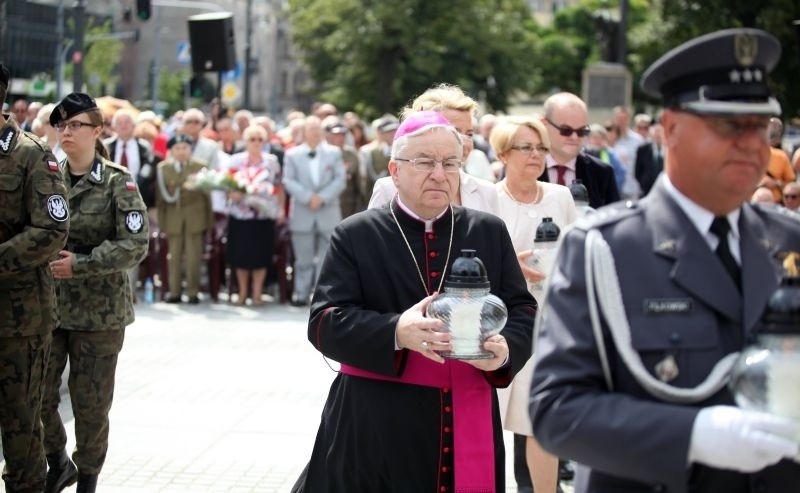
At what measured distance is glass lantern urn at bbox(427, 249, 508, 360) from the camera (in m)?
4.02

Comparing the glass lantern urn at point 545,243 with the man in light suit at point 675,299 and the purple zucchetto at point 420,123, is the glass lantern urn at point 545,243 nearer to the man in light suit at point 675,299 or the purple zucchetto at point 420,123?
the purple zucchetto at point 420,123

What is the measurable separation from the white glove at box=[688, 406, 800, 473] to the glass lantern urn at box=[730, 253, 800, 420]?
0.08 feet

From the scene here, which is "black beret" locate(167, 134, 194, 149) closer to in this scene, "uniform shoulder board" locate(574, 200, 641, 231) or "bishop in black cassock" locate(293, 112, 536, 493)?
"bishop in black cassock" locate(293, 112, 536, 493)

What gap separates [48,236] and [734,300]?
3501 millimetres

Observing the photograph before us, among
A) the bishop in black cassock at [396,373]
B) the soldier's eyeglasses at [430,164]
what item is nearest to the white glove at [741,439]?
the bishop in black cassock at [396,373]

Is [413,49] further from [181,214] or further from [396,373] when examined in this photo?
[396,373]

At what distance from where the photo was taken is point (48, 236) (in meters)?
5.52

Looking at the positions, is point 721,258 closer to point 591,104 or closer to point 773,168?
point 773,168

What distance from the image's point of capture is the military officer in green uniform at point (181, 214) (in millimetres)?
14453

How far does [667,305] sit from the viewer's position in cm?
278

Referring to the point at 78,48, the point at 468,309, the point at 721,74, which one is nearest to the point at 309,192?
the point at 78,48

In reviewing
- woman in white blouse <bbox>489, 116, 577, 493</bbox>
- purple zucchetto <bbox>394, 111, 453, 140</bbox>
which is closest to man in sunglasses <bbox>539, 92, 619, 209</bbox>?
woman in white blouse <bbox>489, 116, 577, 493</bbox>

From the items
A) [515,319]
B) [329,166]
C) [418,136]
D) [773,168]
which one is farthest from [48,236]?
[329,166]

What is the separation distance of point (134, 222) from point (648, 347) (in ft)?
13.4
